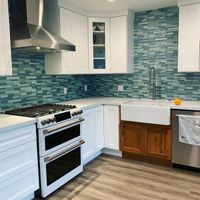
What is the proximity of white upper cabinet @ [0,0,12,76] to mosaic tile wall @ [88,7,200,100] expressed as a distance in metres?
2.21

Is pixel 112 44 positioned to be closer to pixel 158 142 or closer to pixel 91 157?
pixel 158 142

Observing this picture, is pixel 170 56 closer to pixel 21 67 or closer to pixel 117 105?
pixel 117 105

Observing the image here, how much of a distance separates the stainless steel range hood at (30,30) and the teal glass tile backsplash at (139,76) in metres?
0.37

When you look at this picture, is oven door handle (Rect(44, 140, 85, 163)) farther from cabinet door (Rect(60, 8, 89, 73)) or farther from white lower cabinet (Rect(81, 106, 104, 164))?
cabinet door (Rect(60, 8, 89, 73))

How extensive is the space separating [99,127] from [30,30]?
1765 mm

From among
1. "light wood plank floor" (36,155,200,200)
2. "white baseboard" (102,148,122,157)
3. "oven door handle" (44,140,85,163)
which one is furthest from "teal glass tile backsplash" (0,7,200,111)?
"light wood plank floor" (36,155,200,200)

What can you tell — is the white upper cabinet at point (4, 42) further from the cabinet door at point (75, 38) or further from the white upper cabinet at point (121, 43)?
the white upper cabinet at point (121, 43)

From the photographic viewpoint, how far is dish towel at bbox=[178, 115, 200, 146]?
9.11 ft

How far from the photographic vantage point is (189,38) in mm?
3064

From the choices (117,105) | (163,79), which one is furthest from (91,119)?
(163,79)

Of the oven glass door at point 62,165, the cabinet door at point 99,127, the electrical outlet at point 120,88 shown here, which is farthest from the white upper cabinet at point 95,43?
the oven glass door at point 62,165

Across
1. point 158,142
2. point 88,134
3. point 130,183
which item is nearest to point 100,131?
point 88,134

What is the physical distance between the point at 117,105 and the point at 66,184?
1373 mm

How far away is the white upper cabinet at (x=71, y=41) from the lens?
121 inches
